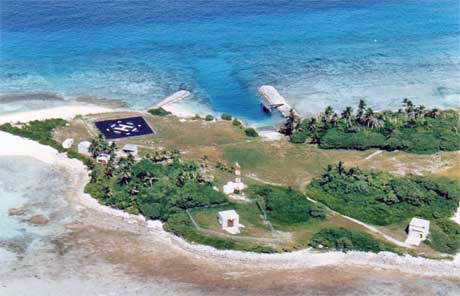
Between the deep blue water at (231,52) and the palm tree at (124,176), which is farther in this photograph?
the deep blue water at (231,52)

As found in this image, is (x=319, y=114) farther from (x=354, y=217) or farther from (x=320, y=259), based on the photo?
(x=320, y=259)

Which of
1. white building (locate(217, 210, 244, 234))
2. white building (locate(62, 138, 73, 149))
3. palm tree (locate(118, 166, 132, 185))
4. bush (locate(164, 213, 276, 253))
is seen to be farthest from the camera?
white building (locate(62, 138, 73, 149))

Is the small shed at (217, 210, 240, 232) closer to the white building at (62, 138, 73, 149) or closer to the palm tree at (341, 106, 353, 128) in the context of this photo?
the white building at (62, 138, 73, 149)

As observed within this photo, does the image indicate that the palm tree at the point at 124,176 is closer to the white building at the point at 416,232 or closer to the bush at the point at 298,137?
the bush at the point at 298,137

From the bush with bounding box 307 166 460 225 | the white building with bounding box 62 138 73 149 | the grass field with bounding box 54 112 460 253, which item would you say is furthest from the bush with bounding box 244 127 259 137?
the white building with bounding box 62 138 73 149

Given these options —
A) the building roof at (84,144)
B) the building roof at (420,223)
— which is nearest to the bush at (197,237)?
the building roof at (420,223)

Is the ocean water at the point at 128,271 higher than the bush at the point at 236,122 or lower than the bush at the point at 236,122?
lower

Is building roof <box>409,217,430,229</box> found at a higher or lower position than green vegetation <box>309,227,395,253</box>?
higher
